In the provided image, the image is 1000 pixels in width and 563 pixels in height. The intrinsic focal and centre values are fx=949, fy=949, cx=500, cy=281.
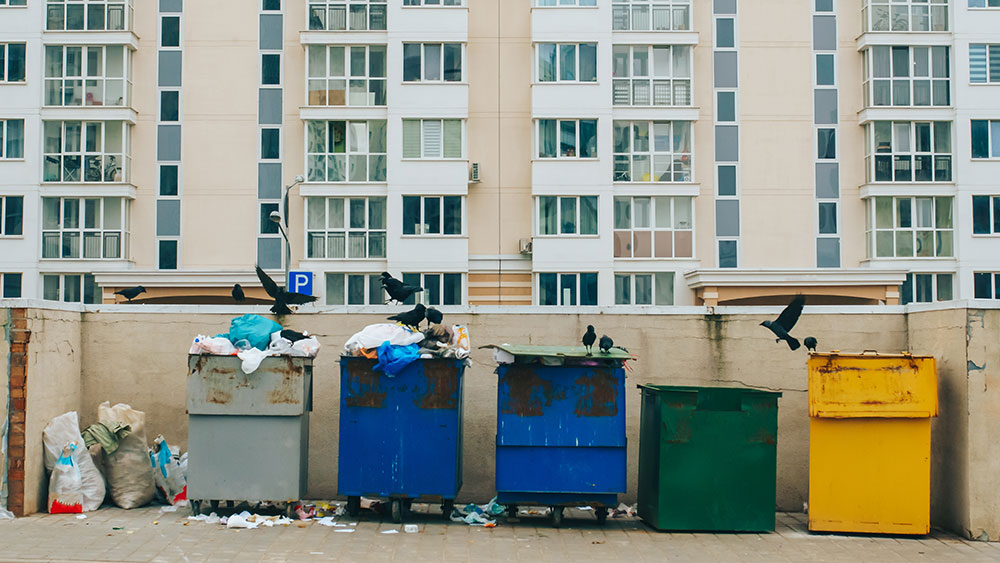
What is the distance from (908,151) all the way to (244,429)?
27.9 m

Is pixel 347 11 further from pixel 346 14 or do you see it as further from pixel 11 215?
pixel 11 215

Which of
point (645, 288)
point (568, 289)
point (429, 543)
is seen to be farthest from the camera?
point (645, 288)

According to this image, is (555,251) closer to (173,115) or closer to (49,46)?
(173,115)

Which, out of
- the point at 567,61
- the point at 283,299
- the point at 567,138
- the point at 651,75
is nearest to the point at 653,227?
the point at 567,138

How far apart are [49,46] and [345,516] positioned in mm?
27762

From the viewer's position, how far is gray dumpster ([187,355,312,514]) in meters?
8.61

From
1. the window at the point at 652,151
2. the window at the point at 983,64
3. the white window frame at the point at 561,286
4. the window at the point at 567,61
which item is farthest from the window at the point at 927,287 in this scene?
the window at the point at 567,61

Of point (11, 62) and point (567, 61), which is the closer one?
point (567, 61)

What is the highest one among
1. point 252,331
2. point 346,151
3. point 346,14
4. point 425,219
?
point 346,14

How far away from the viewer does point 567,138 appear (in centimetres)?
3064

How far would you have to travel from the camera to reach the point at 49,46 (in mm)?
31156

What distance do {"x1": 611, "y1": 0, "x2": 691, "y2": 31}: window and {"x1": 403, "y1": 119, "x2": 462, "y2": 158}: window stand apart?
635 cm

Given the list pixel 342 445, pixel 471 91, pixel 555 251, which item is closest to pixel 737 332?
pixel 342 445

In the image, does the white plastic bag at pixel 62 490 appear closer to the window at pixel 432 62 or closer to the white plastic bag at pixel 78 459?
the white plastic bag at pixel 78 459
